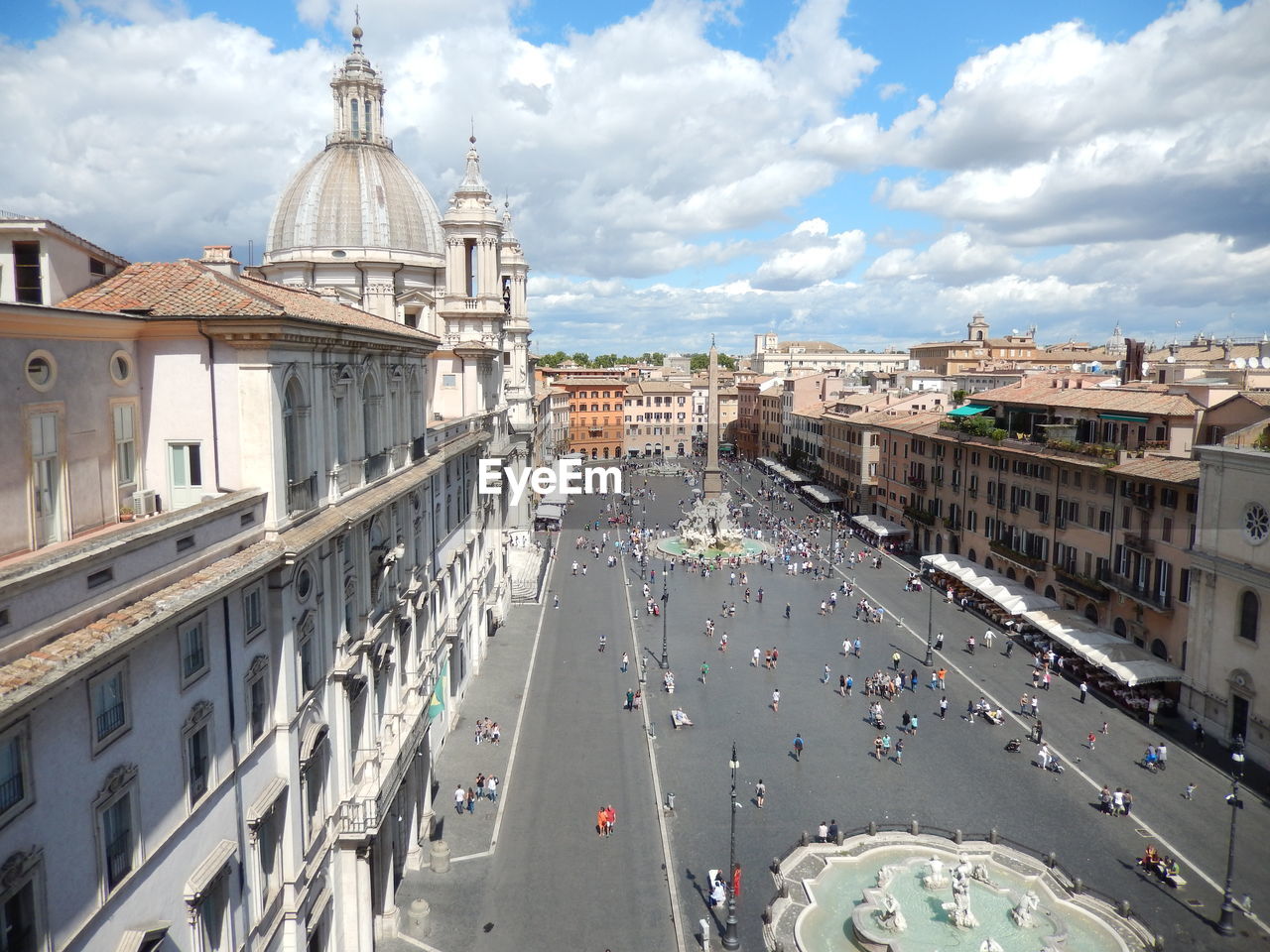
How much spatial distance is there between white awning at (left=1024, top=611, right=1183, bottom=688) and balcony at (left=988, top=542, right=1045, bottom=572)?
495cm

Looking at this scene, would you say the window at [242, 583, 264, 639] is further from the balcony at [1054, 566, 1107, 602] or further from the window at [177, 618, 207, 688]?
the balcony at [1054, 566, 1107, 602]

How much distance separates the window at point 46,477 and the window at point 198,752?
9.99 feet

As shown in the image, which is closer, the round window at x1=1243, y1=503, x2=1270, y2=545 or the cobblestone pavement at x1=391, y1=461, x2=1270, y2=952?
the cobblestone pavement at x1=391, y1=461, x2=1270, y2=952

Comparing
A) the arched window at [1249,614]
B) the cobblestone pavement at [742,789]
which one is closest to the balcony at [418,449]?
the cobblestone pavement at [742,789]

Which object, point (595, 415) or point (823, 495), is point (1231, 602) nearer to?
point (823, 495)

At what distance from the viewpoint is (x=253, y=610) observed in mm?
14117

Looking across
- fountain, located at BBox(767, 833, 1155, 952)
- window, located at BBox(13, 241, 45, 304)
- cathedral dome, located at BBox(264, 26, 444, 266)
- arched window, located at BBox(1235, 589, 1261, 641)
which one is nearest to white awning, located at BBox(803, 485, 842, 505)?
cathedral dome, located at BBox(264, 26, 444, 266)

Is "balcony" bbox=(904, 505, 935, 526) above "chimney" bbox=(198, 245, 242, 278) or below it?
below

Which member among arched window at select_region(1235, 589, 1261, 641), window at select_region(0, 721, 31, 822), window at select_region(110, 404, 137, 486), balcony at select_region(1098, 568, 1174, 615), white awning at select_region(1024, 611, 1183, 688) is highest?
window at select_region(110, 404, 137, 486)

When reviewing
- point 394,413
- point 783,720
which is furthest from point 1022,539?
point 394,413

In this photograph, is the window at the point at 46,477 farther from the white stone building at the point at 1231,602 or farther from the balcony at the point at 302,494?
the white stone building at the point at 1231,602

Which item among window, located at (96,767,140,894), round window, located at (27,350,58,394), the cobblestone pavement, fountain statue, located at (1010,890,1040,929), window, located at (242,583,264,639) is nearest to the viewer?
window, located at (96,767,140,894)

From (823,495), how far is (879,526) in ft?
51.6

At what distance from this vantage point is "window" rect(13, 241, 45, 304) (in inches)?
533
